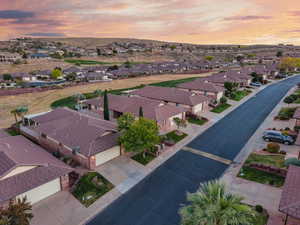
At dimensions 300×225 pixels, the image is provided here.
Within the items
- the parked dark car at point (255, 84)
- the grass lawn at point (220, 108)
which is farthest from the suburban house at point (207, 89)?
the parked dark car at point (255, 84)

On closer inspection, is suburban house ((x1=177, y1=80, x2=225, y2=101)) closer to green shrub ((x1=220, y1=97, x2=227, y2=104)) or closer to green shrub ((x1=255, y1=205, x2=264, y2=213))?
green shrub ((x1=220, y1=97, x2=227, y2=104))

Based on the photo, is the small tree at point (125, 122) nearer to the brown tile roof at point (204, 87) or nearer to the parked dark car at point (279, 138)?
the parked dark car at point (279, 138)

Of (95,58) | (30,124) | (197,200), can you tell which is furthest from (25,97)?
(95,58)

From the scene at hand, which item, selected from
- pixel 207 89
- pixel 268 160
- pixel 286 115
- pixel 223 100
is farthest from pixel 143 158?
pixel 207 89

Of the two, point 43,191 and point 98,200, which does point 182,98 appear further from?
point 43,191

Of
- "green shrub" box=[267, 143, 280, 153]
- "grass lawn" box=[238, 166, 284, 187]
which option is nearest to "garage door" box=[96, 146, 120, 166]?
"grass lawn" box=[238, 166, 284, 187]

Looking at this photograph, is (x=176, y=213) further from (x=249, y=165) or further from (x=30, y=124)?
(x=30, y=124)
